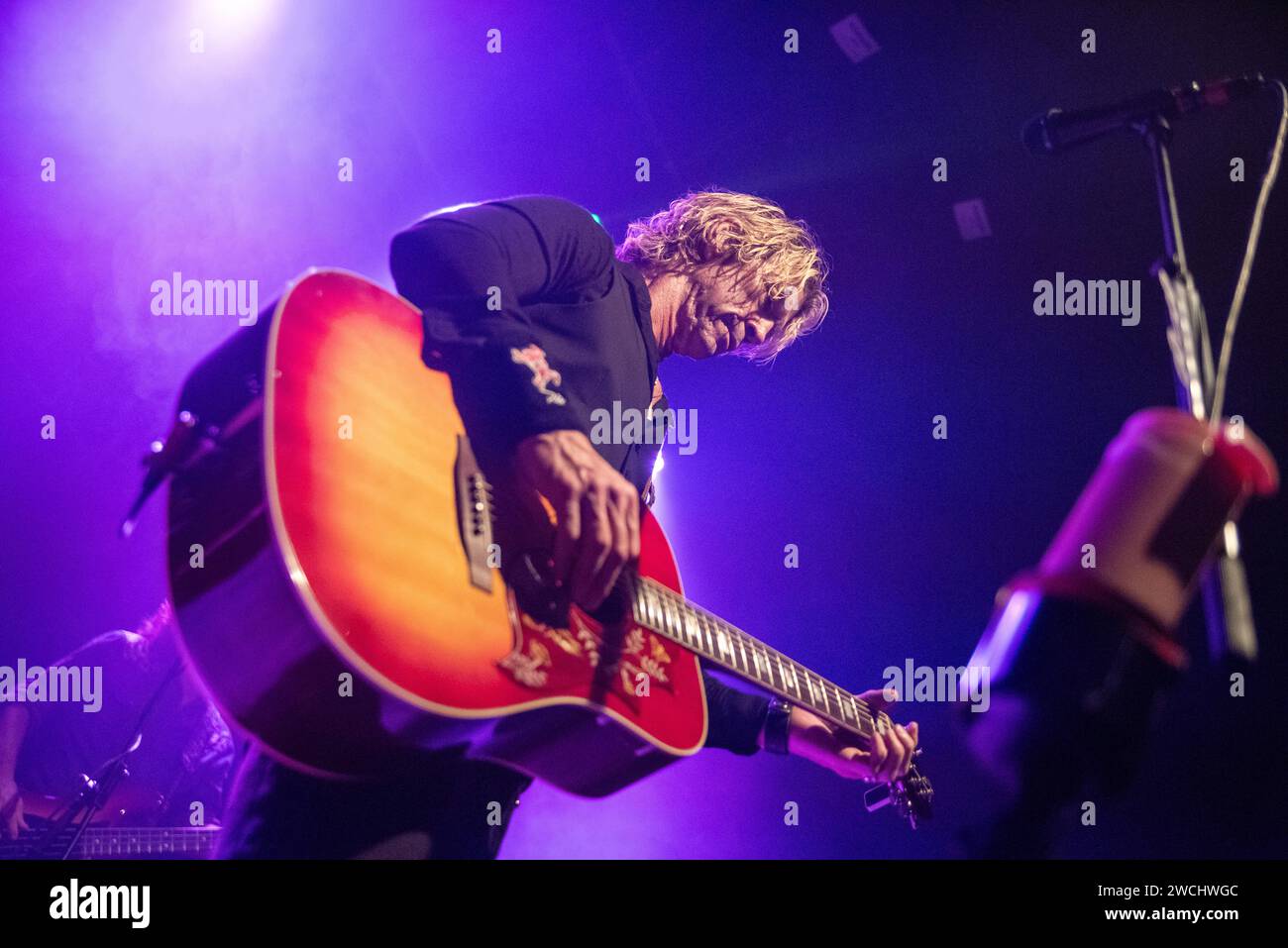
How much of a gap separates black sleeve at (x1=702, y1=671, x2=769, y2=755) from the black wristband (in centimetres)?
2

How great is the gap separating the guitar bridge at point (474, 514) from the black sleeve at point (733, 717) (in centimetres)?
97

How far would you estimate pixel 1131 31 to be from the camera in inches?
136

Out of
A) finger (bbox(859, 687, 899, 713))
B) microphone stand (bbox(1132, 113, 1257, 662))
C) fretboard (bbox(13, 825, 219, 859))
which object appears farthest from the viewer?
fretboard (bbox(13, 825, 219, 859))

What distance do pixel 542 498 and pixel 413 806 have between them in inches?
22.6

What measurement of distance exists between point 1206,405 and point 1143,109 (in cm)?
81

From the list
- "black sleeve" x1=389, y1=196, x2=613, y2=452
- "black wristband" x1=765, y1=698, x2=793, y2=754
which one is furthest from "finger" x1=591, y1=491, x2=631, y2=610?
"black wristband" x1=765, y1=698, x2=793, y2=754

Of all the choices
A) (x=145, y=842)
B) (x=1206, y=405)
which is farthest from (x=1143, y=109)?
(x=145, y=842)

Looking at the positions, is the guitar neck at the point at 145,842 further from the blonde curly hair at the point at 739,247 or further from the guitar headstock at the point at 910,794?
the blonde curly hair at the point at 739,247

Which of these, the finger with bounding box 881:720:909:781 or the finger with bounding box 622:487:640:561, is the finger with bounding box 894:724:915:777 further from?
the finger with bounding box 622:487:640:561

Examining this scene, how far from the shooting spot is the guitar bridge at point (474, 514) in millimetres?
1702

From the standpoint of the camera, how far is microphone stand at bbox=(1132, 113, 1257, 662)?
40.6 inches

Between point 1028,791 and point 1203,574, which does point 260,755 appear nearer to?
point 1028,791

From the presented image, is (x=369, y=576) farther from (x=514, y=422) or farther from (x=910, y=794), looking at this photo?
(x=910, y=794)
